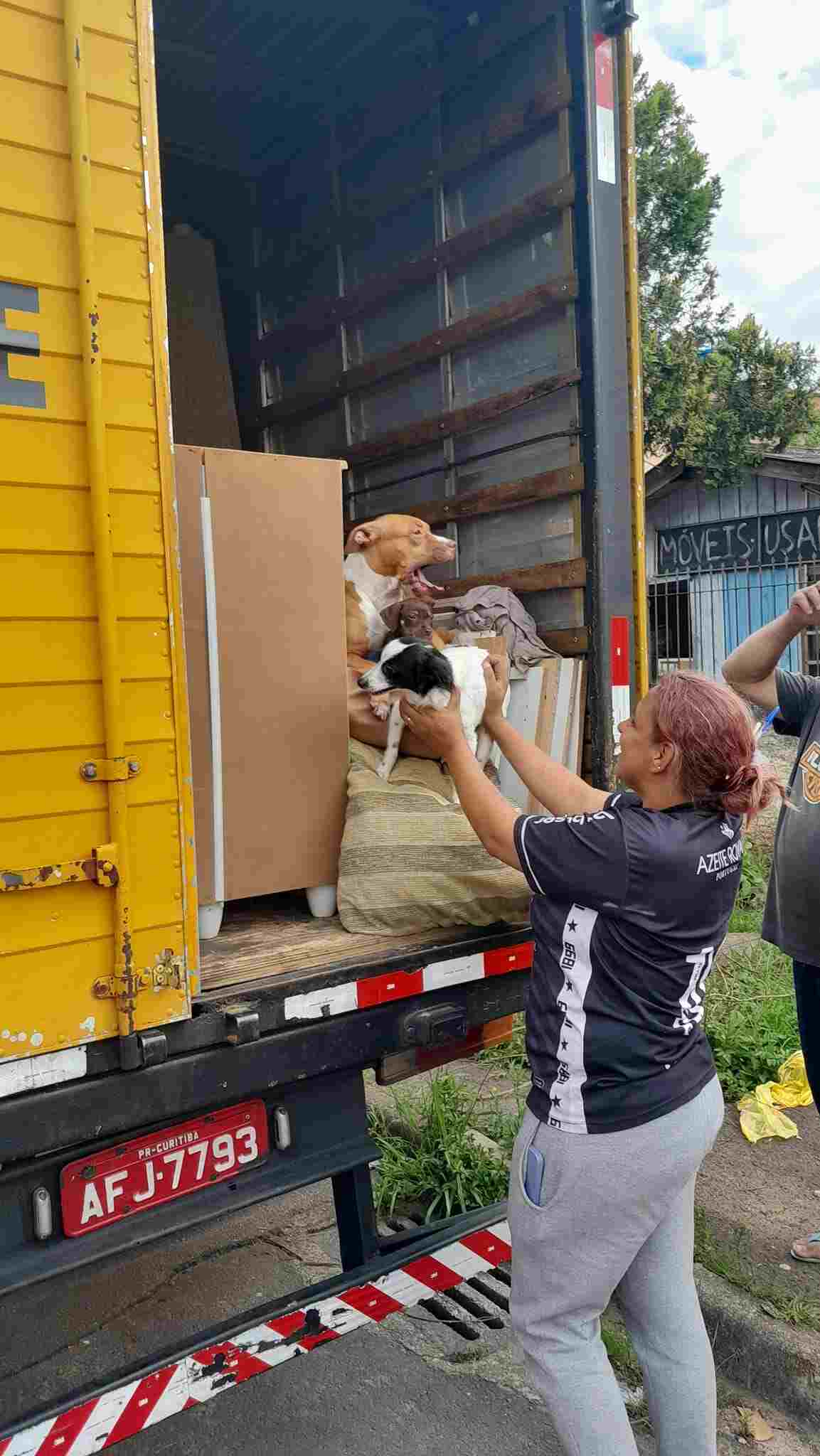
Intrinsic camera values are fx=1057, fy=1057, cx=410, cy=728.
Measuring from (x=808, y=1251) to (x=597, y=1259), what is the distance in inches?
69.1

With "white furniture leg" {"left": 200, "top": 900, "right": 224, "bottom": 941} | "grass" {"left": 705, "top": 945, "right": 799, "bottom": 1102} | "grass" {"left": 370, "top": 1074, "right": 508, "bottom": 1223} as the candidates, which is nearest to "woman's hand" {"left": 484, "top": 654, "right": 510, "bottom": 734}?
"white furniture leg" {"left": 200, "top": 900, "right": 224, "bottom": 941}

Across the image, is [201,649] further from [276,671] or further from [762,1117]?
[762,1117]

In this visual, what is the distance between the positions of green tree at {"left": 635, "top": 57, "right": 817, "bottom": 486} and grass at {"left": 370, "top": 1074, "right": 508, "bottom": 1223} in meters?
11.0

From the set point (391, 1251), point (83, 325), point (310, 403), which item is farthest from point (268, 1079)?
point (310, 403)

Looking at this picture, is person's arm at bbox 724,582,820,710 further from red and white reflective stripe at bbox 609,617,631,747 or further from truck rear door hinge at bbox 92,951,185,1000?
truck rear door hinge at bbox 92,951,185,1000

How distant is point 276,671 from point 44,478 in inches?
35.2

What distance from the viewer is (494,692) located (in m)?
2.59

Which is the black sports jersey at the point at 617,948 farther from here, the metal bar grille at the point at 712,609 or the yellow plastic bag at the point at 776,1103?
the metal bar grille at the point at 712,609

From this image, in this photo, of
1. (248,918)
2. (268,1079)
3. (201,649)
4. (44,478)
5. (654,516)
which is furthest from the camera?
(654,516)

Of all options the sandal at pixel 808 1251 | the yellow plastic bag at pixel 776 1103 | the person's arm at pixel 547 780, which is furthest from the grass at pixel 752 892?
the person's arm at pixel 547 780

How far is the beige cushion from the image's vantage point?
259 cm

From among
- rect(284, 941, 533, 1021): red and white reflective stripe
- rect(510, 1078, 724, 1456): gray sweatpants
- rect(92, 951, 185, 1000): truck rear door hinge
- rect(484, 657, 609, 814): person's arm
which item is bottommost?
rect(510, 1078, 724, 1456): gray sweatpants

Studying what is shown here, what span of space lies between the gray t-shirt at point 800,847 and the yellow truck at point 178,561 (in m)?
0.49

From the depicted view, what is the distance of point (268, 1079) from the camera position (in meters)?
2.17
